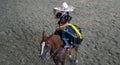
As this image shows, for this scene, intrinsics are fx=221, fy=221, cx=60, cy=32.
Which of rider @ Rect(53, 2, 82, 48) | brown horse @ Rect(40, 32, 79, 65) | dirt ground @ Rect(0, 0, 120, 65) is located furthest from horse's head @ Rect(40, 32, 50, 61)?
dirt ground @ Rect(0, 0, 120, 65)

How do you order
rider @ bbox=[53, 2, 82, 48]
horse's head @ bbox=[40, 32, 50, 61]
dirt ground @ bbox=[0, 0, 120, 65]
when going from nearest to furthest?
horse's head @ bbox=[40, 32, 50, 61] < rider @ bbox=[53, 2, 82, 48] < dirt ground @ bbox=[0, 0, 120, 65]

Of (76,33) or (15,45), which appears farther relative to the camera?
(15,45)

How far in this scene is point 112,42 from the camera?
6.76 meters

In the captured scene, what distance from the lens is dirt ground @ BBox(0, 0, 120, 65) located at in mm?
6227

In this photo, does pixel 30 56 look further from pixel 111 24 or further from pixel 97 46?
pixel 111 24

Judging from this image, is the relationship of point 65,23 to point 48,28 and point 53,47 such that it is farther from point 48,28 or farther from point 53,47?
point 48,28

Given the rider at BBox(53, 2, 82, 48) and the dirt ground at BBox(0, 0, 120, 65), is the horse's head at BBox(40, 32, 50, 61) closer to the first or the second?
the rider at BBox(53, 2, 82, 48)

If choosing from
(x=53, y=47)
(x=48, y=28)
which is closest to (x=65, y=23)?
(x=53, y=47)

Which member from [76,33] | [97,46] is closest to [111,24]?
[97,46]

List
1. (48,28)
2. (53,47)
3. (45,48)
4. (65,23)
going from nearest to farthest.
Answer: (45,48)
(53,47)
(65,23)
(48,28)

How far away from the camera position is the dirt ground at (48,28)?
6227 mm

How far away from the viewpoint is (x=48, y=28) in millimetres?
7613

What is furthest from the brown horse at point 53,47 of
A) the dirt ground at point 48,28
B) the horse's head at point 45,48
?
the dirt ground at point 48,28

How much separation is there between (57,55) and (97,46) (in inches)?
81.9
